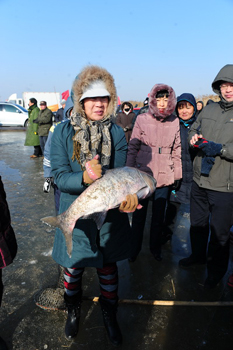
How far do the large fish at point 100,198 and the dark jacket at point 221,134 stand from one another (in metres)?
1.27

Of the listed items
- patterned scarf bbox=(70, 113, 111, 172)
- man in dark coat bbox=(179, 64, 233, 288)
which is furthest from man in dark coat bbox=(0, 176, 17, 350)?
man in dark coat bbox=(179, 64, 233, 288)

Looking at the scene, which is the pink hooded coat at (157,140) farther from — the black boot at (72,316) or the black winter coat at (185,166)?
the black boot at (72,316)

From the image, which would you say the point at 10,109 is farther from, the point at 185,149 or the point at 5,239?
the point at 5,239

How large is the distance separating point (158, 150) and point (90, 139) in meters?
1.49

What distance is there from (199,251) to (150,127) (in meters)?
1.82

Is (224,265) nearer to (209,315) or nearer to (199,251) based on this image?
(199,251)

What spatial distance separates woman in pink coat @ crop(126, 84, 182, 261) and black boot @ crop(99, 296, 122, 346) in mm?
1178

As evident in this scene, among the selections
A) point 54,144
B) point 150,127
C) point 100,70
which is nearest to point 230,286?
point 150,127

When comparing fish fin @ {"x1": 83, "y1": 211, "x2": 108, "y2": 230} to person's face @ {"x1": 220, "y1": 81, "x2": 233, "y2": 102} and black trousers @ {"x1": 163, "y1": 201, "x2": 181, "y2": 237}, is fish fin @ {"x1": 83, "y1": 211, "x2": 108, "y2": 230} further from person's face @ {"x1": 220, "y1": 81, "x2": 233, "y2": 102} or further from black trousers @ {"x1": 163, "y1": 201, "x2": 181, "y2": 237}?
black trousers @ {"x1": 163, "y1": 201, "x2": 181, "y2": 237}

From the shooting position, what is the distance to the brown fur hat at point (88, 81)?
196 centimetres

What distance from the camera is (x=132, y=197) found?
71.0 inches

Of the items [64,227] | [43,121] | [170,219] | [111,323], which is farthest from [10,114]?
[111,323]

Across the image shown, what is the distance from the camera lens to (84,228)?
2.07 meters

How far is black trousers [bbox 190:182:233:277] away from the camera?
2723mm
